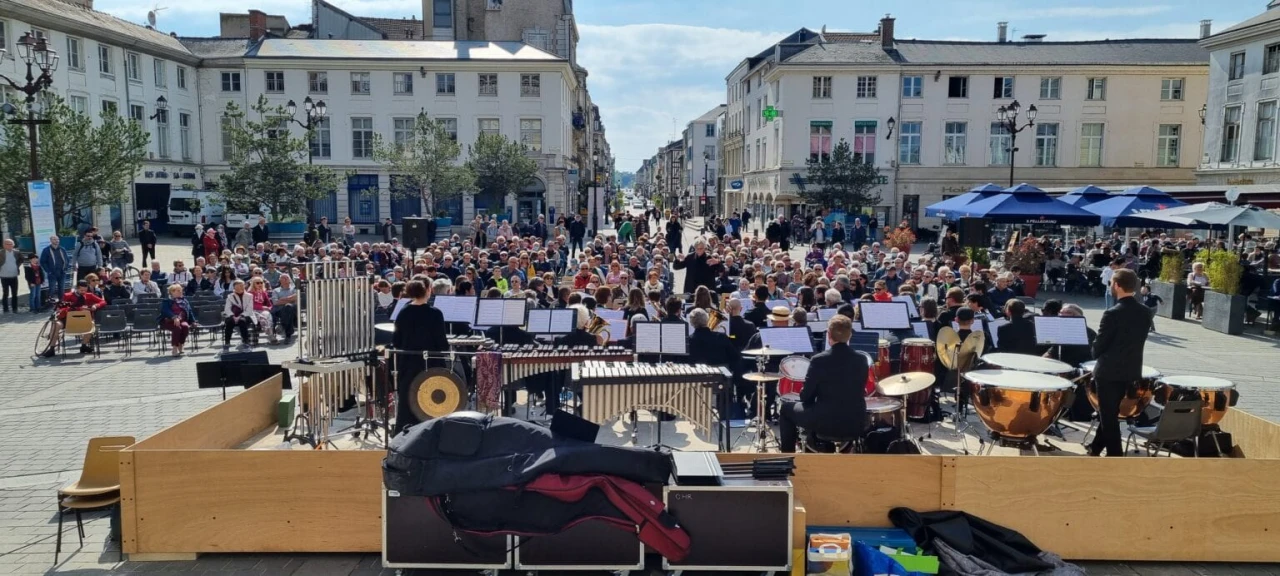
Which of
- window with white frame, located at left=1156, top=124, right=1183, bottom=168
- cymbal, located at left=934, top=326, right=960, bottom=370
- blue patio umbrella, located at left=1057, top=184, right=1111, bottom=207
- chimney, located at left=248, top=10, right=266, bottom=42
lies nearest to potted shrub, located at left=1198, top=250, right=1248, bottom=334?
blue patio umbrella, located at left=1057, top=184, right=1111, bottom=207

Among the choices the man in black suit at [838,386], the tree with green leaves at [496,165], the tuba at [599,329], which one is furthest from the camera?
the tree with green leaves at [496,165]

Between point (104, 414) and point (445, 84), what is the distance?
40922 mm

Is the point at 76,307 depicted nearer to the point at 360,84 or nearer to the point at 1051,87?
the point at 360,84

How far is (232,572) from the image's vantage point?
6914mm

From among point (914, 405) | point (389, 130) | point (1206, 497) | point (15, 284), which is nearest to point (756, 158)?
point (389, 130)

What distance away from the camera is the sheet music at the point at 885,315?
11695 millimetres

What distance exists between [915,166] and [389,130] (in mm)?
29642

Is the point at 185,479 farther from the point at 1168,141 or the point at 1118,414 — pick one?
the point at 1168,141

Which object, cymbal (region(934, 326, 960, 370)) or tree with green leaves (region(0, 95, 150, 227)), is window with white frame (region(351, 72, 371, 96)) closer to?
tree with green leaves (region(0, 95, 150, 227))

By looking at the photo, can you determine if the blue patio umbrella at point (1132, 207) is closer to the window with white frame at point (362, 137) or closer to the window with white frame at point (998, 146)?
the window with white frame at point (998, 146)

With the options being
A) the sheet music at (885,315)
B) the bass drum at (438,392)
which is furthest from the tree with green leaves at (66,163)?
the sheet music at (885,315)

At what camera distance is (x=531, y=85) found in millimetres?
50656

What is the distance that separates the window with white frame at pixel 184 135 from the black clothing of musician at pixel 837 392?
48.0 metres

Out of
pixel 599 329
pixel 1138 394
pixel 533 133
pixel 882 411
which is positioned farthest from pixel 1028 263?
pixel 533 133
